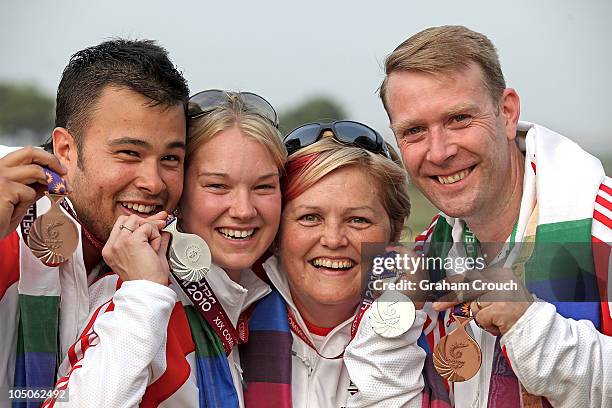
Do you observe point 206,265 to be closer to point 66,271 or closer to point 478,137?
point 66,271

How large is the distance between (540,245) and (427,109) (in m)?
0.79

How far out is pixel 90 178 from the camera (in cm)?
347

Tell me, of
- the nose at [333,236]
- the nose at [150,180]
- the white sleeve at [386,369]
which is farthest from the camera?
the nose at [333,236]

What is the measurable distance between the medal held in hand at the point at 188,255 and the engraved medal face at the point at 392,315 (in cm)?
71

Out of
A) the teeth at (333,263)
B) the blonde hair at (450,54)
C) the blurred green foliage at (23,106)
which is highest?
the blurred green foliage at (23,106)

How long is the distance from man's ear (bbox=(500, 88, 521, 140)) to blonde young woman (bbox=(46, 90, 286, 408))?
42.5 inches

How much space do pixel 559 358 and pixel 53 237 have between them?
6.32 feet

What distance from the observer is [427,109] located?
3.79 metres

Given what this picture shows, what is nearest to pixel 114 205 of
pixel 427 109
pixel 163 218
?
pixel 163 218

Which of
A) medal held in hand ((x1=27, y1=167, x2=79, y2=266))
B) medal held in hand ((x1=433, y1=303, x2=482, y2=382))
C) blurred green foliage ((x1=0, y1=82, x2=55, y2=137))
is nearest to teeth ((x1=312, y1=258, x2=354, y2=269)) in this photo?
medal held in hand ((x1=433, y1=303, x2=482, y2=382))

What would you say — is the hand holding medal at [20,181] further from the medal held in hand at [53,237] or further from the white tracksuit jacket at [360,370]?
the white tracksuit jacket at [360,370]

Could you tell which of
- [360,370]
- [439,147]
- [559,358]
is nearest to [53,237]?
[360,370]

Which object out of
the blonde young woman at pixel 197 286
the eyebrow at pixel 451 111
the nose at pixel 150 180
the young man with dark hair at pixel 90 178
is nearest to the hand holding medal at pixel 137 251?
the blonde young woman at pixel 197 286

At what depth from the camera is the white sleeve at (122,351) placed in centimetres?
Answer: 285
